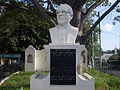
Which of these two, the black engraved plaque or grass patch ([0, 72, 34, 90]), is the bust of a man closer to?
the black engraved plaque

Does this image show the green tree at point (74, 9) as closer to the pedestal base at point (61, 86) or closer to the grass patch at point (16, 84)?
the grass patch at point (16, 84)

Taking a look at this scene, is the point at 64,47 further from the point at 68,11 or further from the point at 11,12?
the point at 11,12

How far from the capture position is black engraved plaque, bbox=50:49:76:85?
33.3ft

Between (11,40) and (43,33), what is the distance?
520 cm

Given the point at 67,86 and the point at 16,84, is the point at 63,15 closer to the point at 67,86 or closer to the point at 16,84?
the point at 67,86

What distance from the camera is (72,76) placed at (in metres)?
10.2

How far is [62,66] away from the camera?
10195 millimetres

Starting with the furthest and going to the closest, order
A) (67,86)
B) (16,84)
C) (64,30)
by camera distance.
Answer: (16,84), (64,30), (67,86)

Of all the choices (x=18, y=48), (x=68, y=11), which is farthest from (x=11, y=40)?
(x=68, y=11)

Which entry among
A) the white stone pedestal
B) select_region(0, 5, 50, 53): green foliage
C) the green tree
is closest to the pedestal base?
the white stone pedestal

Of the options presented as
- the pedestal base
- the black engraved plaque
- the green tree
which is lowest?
the pedestal base

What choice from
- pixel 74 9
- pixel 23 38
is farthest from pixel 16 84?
pixel 23 38

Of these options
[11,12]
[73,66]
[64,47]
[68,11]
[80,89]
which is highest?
[11,12]

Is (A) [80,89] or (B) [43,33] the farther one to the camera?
(B) [43,33]
